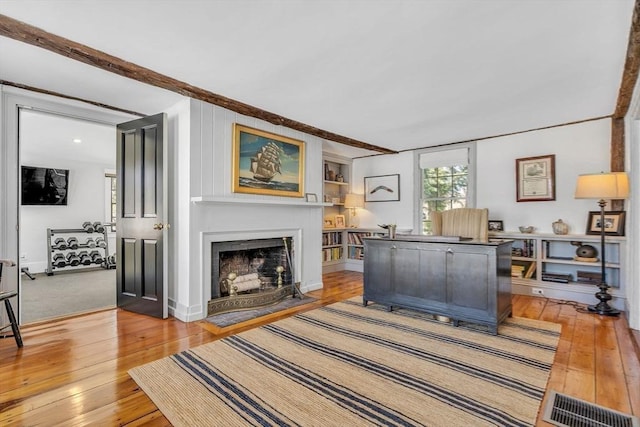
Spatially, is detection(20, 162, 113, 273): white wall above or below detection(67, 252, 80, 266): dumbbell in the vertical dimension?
above

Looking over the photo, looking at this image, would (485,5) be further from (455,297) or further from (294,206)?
(294,206)

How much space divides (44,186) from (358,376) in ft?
21.7

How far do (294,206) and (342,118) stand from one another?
4.25ft

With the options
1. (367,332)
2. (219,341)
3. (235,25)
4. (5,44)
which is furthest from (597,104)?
(5,44)

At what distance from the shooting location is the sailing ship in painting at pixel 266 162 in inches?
153

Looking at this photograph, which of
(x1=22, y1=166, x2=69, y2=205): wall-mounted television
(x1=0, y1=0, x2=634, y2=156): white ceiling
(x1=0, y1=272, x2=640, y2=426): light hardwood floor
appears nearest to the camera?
(x1=0, y1=272, x2=640, y2=426): light hardwood floor

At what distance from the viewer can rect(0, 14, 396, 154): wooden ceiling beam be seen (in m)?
2.08

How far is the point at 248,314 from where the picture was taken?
347cm

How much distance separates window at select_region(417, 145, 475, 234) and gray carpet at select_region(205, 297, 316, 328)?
2822 mm

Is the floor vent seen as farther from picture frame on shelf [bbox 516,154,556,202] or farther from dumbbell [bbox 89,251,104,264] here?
dumbbell [bbox 89,251,104,264]

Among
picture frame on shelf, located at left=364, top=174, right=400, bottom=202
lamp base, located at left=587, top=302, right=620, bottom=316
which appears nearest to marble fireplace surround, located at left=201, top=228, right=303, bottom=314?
picture frame on shelf, located at left=364, top=174, right=400, bottom=202

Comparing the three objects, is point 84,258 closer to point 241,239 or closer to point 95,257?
point 95,257

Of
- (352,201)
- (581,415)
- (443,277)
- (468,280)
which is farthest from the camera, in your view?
(352,201)

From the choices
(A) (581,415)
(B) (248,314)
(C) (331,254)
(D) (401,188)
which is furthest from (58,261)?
(A) (581,415)
